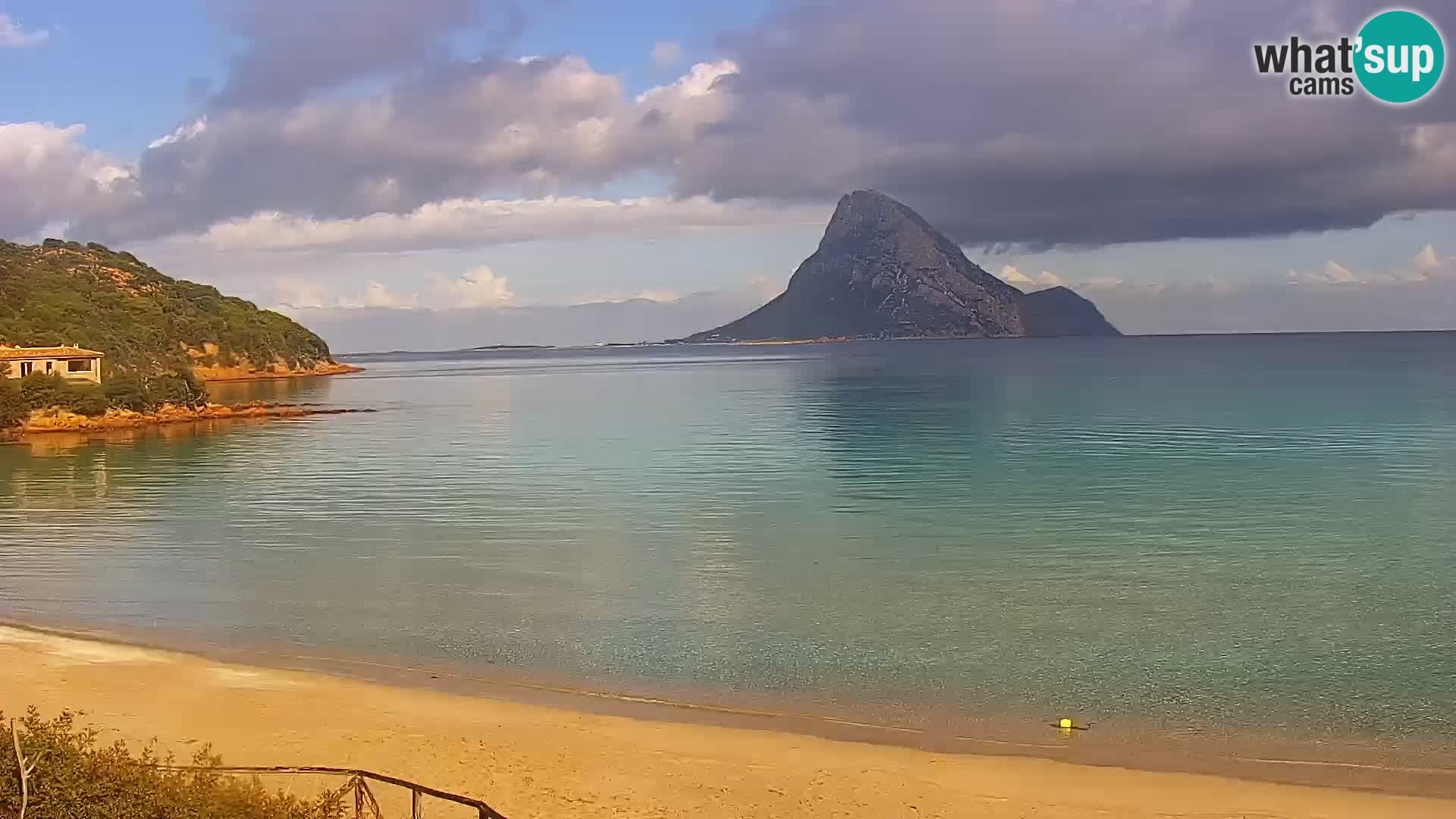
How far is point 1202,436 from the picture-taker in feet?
229

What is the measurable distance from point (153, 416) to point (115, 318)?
56.3m

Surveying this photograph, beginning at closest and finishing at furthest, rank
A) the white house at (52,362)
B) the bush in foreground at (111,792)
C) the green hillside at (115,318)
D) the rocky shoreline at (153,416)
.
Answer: the bush in foreground at (111,792), the rocky shoreline at (153,416), the white house at (52,362), the green hillside at (115,318)

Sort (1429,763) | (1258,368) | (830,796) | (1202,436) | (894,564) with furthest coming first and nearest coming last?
(1258,368) → (1202,436) → (894,564) → (1429,763) → (830,796)

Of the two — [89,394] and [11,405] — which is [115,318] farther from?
[11,405]

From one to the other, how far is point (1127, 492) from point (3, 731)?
41234mm

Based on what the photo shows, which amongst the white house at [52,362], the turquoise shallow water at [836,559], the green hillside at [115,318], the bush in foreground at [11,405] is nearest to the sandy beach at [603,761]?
the turquoise shallow water at [836,559]

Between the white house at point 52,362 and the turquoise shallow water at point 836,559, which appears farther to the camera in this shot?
the white house at point 52,362

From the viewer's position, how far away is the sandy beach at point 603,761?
Answer: 15141 mm

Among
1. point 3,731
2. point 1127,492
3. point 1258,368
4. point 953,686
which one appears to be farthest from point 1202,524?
point 1258,368

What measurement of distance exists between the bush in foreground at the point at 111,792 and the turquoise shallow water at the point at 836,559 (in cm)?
1052

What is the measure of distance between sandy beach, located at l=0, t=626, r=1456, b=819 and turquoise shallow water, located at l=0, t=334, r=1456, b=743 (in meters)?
2.92

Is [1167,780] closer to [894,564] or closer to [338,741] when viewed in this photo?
[338,741]

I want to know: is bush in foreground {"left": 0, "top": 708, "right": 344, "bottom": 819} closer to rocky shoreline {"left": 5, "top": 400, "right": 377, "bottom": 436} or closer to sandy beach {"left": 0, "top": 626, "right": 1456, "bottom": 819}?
sandy beach {"left": 0, "top": 626, "right": 1456, "bottom": 819}

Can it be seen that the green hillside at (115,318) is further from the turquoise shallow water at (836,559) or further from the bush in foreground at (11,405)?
the turquoise shallow water at (836,559)
